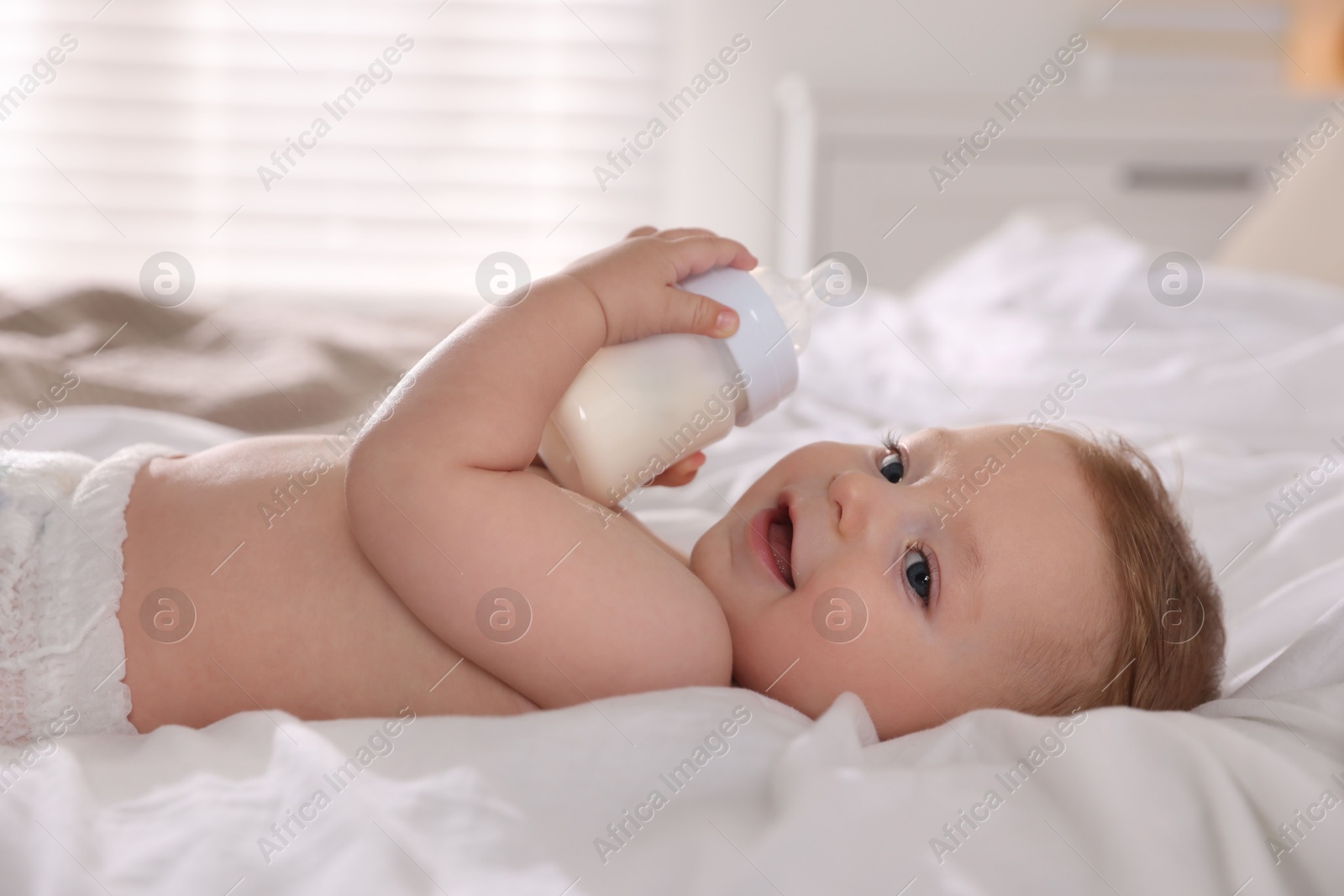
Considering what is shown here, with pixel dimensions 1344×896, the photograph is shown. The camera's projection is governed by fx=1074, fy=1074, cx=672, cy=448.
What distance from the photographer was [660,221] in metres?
3.17

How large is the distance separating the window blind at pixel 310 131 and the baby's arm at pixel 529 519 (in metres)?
2.46

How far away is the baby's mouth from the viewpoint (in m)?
0.77

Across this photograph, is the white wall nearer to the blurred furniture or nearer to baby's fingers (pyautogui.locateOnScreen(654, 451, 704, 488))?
the blurred furniture

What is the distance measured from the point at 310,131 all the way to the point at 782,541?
2675 mm

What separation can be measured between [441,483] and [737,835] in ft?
0.87

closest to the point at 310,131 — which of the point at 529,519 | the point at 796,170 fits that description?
the point at 796,170

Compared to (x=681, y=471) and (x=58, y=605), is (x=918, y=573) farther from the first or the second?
(x=58, y=605)

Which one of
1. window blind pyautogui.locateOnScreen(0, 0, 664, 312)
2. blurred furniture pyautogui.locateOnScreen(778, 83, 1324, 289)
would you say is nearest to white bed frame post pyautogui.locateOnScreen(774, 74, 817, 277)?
blurred furniture pyautogui.locateOnScreen(778, 83, 1324, 289)

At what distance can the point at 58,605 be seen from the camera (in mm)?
694

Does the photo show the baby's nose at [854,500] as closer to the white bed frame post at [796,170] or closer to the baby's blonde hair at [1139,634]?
the baby's blonde hair at [1139,634]

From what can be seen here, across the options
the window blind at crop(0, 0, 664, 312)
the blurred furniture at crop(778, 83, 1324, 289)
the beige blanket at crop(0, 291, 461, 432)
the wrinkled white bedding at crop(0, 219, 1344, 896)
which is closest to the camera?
the wrinkled white bedding at crop(0, 219, 1344, 896)

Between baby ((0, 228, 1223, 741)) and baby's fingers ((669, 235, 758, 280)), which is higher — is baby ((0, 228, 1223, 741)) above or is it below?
below

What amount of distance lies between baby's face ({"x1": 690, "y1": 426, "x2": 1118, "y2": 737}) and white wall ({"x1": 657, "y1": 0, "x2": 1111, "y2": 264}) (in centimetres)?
244

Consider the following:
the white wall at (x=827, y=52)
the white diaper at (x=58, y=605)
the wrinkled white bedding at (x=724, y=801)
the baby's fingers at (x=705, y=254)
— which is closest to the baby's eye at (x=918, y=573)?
the wrinkled white bedding at (x=724, y=801)
